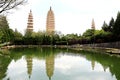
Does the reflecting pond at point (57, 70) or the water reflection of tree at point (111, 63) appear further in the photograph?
the water reflection of tree at point (111, 63)

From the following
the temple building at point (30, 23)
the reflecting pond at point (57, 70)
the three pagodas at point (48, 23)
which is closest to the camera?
the reflecting pond at point (57, 70)

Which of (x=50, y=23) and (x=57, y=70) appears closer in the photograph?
(x=57, y=70)

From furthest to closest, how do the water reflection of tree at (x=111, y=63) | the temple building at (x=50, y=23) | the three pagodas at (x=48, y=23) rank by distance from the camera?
the temple building at (x=50, y=23), the three pagodas at (x=48, y=23), the water reflection of tree at (x=111, y=63)

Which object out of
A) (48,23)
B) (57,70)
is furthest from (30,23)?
(57,70)

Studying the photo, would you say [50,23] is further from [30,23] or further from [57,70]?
[57,70]

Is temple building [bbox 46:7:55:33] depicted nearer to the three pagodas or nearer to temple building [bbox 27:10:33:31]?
the three pagodas

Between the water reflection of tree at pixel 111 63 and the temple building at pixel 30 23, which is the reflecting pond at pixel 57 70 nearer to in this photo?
the water reflection of tree at pixel 111 63

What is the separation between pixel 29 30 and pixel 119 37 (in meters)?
53.3

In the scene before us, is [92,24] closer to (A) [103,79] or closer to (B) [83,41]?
(B) [83,41]

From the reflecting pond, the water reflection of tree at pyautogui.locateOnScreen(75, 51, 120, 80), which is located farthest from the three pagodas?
the reflecting pond

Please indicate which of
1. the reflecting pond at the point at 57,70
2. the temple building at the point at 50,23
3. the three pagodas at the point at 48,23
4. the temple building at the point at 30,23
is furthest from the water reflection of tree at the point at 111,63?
the temple building at the point at 30,23

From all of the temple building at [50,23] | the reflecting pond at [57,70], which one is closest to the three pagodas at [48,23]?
the temple building at [50,23]

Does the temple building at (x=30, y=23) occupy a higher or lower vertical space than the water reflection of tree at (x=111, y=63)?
higher

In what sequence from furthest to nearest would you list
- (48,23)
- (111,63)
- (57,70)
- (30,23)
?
(48,23), (30,23), (111,63), (57,70)
